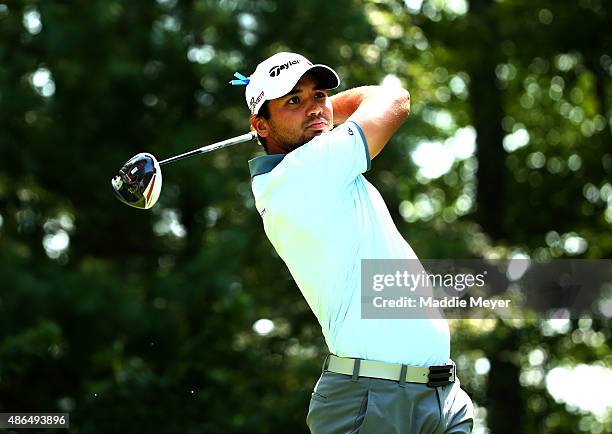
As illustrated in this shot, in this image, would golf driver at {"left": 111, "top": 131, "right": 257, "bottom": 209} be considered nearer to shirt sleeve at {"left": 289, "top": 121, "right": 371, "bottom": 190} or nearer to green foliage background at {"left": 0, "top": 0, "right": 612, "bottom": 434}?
shirt sleeve at {"left": 289, "top": 121, "right": 371, "bottom": 190}

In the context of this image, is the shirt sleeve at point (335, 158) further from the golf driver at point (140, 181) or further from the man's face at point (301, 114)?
the golf driver at point (140, 181)

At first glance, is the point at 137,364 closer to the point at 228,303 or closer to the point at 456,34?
the point at 228,303

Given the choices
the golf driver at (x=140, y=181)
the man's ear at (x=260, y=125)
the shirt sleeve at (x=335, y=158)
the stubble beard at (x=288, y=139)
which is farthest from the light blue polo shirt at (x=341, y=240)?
the golf driver at (x=140, y=181)

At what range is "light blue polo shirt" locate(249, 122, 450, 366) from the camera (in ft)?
12.1

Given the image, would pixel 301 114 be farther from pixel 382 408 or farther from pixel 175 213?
pixel 175 213

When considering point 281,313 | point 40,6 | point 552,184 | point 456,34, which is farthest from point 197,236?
point 552,184

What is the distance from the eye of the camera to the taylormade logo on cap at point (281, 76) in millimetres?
3945

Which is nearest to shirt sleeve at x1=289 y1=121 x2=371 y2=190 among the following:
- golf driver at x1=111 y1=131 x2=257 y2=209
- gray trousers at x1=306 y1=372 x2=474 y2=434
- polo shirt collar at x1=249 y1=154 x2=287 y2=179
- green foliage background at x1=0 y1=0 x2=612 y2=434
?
polo shirt collar at x1=249 y1=154 x2=287 y2=179

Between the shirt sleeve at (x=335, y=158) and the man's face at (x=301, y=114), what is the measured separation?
18 cm

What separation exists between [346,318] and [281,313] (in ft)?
31.4

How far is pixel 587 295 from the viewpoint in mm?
14766

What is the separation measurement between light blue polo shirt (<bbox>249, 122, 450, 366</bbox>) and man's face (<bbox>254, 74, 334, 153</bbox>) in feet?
0.51

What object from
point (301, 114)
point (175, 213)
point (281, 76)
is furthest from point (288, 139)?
point (175, 213)

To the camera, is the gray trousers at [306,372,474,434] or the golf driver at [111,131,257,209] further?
the golf driver at [111,131,257,209]
